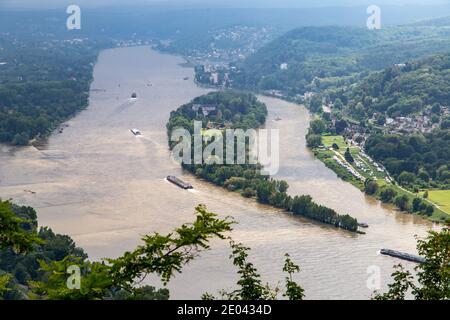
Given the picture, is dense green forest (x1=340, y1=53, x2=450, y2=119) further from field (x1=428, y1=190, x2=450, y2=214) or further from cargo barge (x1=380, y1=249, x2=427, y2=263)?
cargo barge (x1=380, y1=249, x2=427, y2=263)

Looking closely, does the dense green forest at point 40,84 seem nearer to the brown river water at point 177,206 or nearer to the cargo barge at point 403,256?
the brown river water at point 177,206

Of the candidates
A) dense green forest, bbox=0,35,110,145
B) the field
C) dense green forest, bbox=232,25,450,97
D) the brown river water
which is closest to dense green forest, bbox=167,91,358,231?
the brown river water

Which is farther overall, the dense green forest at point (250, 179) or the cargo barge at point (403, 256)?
the dense green forest at point (250, 179)

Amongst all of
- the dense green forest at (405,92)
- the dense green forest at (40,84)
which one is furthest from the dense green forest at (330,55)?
the dense green forest at (40,84)

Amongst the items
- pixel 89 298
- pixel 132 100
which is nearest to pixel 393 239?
pixel 89 298

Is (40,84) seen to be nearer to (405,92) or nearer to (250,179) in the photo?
(405,92)

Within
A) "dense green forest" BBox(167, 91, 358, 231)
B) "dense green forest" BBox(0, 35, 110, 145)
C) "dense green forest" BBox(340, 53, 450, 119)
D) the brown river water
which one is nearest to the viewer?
the brown river water
